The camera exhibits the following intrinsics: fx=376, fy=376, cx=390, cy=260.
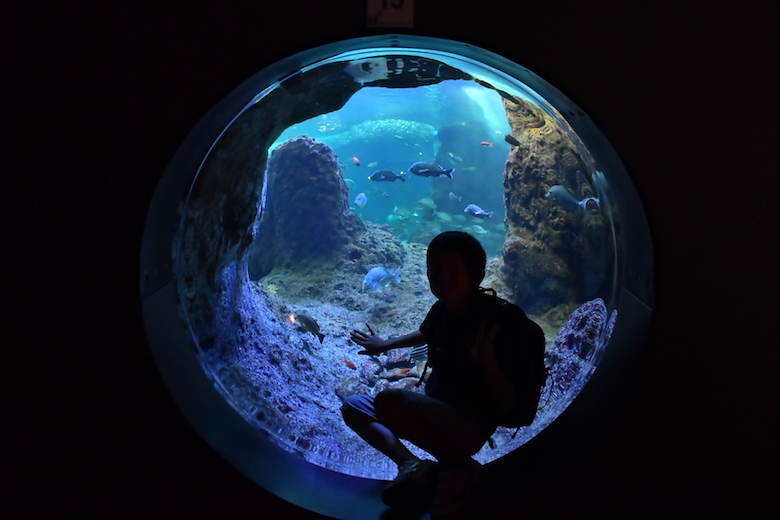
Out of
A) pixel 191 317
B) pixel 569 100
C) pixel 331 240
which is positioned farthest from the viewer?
pixel 331 240

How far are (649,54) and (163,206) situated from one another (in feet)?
6.19

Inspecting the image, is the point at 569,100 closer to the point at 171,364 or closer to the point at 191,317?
the point at 171,364

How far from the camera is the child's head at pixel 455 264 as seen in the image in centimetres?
160

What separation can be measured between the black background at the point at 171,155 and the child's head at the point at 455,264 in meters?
0.64

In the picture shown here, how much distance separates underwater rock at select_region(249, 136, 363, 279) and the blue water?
1165mm

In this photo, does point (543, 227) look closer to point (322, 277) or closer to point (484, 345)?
point (322, 277)

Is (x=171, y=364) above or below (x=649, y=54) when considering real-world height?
below

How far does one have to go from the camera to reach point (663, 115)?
1.31m

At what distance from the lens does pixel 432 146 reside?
3828cm

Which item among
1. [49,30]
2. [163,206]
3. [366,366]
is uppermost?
[49,30]

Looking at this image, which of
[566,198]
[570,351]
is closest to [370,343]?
[570,351]

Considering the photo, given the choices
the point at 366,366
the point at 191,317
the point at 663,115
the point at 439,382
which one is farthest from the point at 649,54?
the point at 366,366

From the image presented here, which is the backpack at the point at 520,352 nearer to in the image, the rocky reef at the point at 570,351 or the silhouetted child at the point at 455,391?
the silhouetted child at the point at 455,391

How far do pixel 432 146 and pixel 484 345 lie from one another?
128ft
